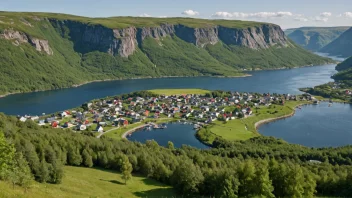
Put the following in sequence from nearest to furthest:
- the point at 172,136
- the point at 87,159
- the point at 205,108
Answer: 1. the point at 87,159
2. the point at 172,136
3. the point at 205,108

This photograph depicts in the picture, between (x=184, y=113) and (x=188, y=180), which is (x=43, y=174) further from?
(x=184, y=113)

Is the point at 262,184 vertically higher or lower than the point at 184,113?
higher

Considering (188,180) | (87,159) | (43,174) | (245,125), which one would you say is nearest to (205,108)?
(245,125)

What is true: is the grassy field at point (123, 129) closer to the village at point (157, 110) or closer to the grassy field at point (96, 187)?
the village at point (157, 110)

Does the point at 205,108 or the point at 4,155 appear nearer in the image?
the point at 4,155

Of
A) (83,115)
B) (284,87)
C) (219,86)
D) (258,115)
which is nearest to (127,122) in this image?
(83,115)

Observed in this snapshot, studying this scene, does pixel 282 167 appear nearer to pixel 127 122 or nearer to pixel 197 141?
pixel 197 141

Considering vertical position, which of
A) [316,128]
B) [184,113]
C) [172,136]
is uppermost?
[184,113]

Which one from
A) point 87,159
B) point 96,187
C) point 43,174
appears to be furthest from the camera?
point 87,159
